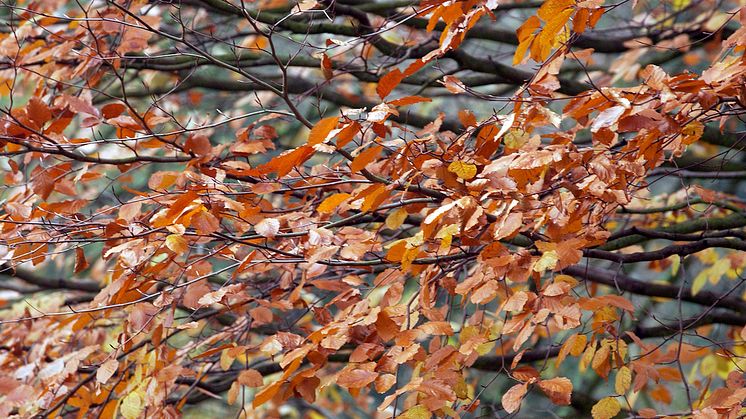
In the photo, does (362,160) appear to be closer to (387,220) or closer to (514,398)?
(387,220)

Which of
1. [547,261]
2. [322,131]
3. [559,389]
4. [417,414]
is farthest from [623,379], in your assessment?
[322,131]

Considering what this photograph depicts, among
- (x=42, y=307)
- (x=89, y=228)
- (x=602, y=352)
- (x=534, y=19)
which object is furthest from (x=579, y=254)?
(x=42, y=307)

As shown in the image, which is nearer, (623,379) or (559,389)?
(559,389)

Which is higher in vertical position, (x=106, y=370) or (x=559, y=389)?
(x=106, y=370)

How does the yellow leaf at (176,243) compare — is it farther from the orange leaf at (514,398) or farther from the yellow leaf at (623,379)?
the yellow leaf at (623,379)

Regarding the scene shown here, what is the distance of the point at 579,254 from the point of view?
2.09 metres

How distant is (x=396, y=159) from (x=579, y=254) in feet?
1.94

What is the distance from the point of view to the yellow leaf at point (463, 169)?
209 centimetres

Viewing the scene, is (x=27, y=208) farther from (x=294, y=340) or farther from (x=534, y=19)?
(x=534, y=19)

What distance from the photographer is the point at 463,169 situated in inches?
82.7

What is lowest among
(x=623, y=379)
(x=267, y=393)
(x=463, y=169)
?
(x=623, y=379)

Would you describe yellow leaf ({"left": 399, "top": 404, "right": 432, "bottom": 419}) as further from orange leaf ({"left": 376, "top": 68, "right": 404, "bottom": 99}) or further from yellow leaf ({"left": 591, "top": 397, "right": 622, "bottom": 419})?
orange leaf ({"left": 376, "top": 68, "right": 404, "bottom": 99})

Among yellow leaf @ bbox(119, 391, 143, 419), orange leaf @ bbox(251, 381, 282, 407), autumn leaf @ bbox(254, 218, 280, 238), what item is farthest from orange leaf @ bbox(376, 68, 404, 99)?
yellow leaf @ bbox(119, 391, 143, 419)

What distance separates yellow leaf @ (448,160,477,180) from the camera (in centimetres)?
209
